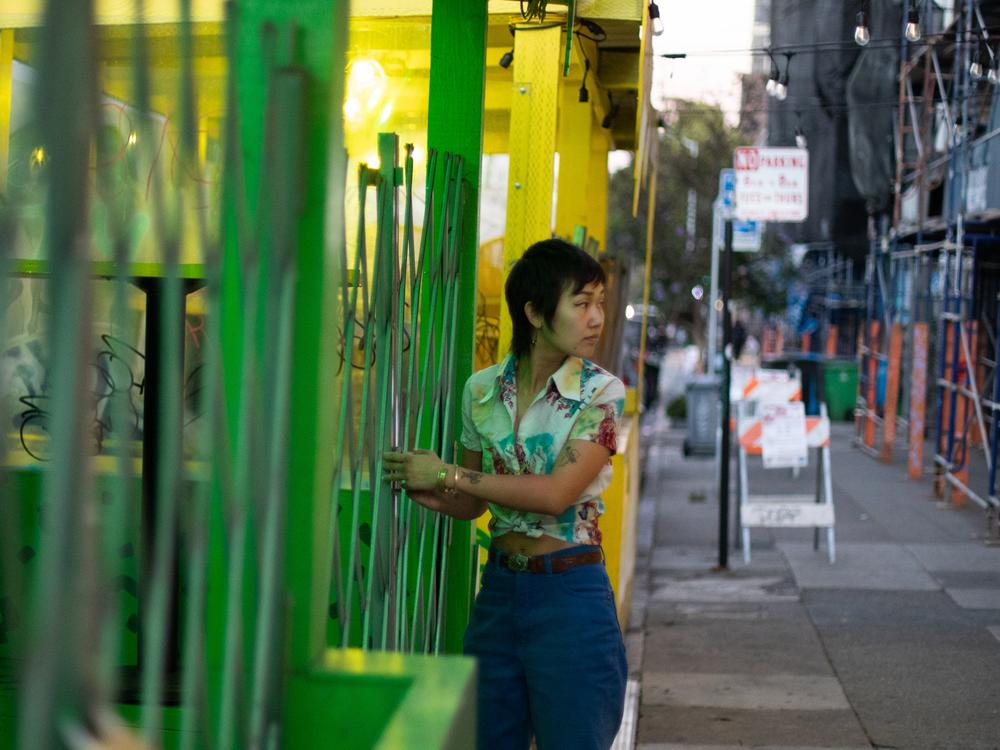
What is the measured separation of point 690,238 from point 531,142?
24.9m

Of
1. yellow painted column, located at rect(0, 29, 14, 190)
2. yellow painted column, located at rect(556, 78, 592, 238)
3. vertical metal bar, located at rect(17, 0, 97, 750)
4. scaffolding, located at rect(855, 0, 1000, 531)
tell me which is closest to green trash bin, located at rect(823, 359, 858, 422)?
scaffolding, located at rect(855, 0, 1000, 531)

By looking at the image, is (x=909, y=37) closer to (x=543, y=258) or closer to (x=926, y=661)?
(x=926, y=661)

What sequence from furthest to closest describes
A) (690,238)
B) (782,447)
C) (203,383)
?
1. (690,238)
2. (782,447)
3. (203,383)

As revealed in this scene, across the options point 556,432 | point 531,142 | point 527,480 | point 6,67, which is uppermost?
point 6,67

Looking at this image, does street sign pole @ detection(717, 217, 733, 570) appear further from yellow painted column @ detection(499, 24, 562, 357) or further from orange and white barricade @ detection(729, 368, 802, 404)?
yellow painted column @ detection(499, 24, 562, 357)

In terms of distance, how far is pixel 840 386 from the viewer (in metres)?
23.5

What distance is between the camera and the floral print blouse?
3.25 meters

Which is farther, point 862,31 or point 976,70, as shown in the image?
point 976,70

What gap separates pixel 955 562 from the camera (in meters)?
9.92

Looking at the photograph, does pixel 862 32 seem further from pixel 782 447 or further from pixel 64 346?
pixel 64 346

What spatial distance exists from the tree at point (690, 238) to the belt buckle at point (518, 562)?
A: 2713 centimetres

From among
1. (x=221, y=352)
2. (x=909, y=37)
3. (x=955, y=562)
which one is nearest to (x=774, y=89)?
(x=909, y=37)

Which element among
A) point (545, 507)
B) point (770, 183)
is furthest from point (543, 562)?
point (770, 183)

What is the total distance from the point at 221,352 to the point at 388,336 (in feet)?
5.13
